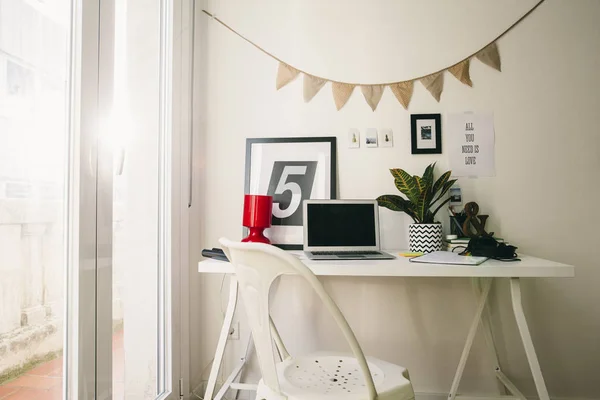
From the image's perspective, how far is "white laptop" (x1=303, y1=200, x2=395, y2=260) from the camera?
173 cm

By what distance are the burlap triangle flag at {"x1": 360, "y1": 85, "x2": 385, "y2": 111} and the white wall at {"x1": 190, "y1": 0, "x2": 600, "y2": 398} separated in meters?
0.04

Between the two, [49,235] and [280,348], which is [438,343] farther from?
[49,235]

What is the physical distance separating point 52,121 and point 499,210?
6.35 feet

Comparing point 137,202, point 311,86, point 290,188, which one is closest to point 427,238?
point 290,188

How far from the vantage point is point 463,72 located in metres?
1.91

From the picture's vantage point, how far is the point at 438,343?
1877mm

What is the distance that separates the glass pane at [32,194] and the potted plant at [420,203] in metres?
1.32

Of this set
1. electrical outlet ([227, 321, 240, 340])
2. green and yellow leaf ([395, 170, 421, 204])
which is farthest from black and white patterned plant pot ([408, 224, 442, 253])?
electrical outlet ([227, 321, 240, 340])

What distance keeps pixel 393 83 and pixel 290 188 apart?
78 centimetres

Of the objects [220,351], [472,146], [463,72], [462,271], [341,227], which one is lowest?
[220,351]

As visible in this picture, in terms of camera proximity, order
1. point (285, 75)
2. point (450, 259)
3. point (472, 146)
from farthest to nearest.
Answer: point (285, 75) < point (472, 146) < point (450, 259)

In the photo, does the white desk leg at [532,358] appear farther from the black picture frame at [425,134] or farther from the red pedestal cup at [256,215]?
the red pedestal cup at [256,215]

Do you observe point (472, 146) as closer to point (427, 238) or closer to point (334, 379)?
point (427, 238)

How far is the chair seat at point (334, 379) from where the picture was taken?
1021 mm
